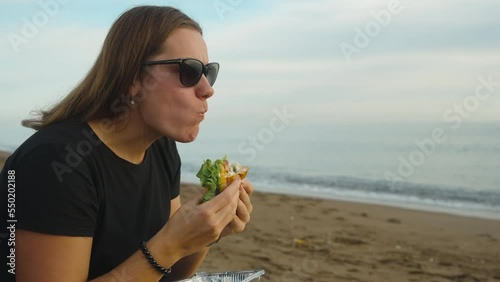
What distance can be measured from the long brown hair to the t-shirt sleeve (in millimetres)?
299

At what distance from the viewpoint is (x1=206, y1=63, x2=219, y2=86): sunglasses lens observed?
2612 mm

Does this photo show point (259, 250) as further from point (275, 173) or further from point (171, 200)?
point (275, 173)

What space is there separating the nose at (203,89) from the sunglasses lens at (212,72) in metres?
0.05

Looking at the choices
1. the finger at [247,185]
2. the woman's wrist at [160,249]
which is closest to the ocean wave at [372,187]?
the finger at [247,185]

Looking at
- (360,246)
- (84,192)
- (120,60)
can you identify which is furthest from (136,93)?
(360,246)

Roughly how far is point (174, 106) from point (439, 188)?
11.7m

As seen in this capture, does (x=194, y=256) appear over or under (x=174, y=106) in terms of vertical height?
under

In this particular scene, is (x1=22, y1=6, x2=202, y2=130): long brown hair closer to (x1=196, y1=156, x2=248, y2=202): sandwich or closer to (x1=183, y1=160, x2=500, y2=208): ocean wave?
(x1=196, y1=156, x2=248, y2=202): sandwich

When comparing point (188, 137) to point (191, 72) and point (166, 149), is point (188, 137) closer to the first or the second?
point (191, 72)

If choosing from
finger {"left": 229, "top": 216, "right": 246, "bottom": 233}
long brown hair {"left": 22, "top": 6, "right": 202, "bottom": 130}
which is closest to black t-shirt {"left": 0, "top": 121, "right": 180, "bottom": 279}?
long brown hair {"left": 22, "top": 6, "right": 202, "bottom": 130}

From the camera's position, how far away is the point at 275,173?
57.3 ft

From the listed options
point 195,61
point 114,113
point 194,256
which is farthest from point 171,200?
point 195,61

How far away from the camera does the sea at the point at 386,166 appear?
478 inches

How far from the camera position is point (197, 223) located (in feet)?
7.40
